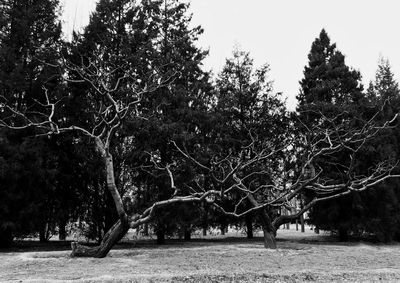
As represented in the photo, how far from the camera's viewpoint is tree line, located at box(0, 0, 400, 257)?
16.3 m

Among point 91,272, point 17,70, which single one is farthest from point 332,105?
point 91,272

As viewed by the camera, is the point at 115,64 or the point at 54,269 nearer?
the point at 54,269

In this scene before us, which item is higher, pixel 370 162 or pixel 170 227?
pixel 370 162

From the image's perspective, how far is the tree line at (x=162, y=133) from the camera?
1631 cm

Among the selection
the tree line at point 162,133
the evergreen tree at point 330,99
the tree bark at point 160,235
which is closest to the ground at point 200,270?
the tree line at point 162,133

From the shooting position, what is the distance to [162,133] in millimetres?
19578

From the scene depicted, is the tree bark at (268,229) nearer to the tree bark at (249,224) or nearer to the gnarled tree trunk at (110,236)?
the gnarled tree trunk at (110,236)

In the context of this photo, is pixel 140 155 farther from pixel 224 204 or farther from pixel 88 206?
pixel 224 204

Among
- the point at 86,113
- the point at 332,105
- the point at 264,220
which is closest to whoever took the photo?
the point at 264,220

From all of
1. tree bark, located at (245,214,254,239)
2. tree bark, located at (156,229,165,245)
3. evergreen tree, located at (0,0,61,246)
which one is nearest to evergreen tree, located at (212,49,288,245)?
tree bark, located at (245,214,254,239)

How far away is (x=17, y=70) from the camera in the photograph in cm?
1662

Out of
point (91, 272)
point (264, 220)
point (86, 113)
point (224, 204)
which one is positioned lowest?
point (91, 272)

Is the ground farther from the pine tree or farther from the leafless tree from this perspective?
the pine tree

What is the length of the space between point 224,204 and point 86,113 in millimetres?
9662
